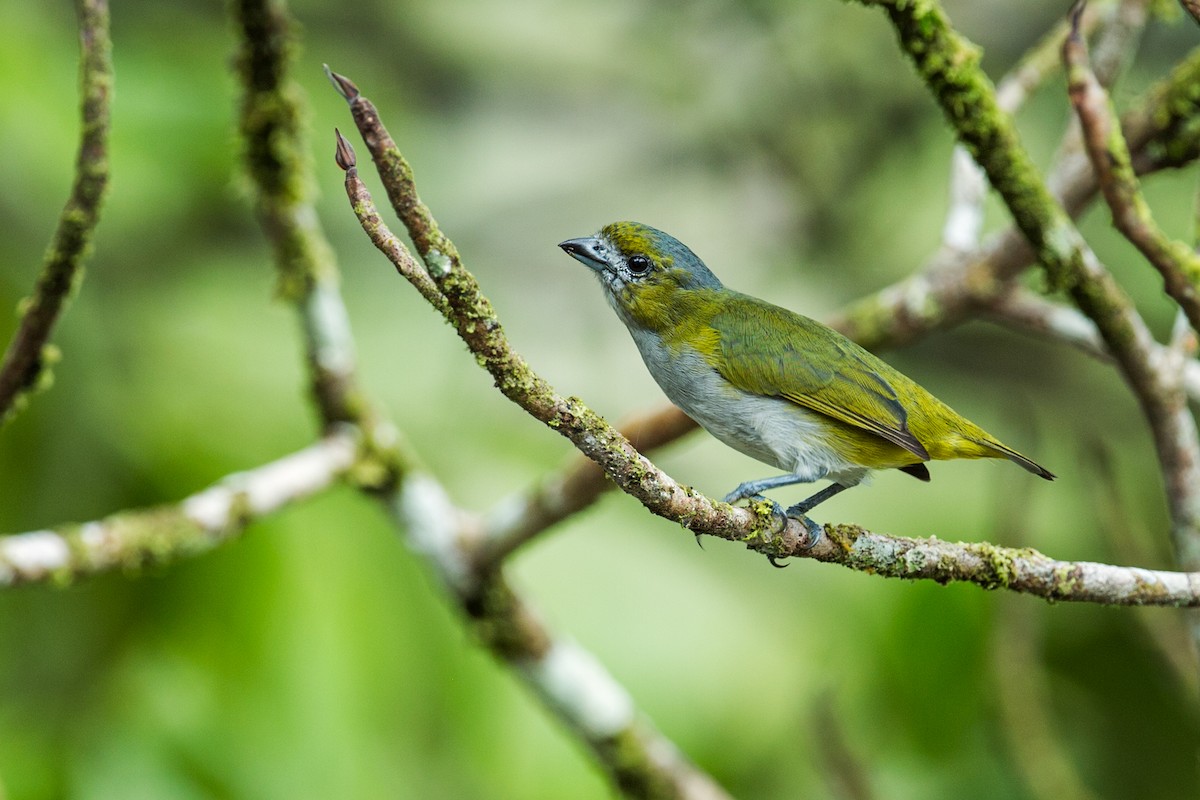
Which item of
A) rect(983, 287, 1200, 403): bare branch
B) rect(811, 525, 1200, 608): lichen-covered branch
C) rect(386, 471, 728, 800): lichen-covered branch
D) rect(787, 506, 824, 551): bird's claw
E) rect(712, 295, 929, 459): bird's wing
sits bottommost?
rect(386, 471, 728, 800): lichen-covered branch

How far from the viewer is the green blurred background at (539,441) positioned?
3275mm

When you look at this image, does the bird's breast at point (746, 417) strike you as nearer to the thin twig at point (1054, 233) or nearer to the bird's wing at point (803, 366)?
the bird's wing at point (803, 366)

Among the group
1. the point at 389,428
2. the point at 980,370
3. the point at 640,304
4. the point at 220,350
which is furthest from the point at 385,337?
the point at 640,304

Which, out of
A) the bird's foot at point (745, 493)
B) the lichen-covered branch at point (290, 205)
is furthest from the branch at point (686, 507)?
the lichen-covered branch at point (290, 205)

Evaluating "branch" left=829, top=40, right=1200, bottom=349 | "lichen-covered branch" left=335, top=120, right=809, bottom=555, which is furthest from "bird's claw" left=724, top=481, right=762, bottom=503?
"branch" left=829, top=40, right=1200, bottom=349

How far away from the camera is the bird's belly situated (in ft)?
6.35

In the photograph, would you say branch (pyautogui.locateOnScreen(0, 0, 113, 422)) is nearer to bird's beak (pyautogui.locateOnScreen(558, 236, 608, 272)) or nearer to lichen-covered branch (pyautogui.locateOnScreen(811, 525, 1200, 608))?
bird's beak (pyautogui.locateOnScreen(558, 236, 608, 272))

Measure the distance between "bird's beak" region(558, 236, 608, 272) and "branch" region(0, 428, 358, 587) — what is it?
45.7 inches

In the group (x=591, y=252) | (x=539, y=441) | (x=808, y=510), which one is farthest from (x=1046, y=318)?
(x=539, y=441)

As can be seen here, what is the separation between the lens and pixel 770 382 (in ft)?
6.49

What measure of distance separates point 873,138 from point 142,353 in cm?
289

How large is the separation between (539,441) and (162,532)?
7.60ft

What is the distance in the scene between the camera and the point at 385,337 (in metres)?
5.18

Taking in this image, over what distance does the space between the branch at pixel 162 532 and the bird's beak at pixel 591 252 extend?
1.16 m
